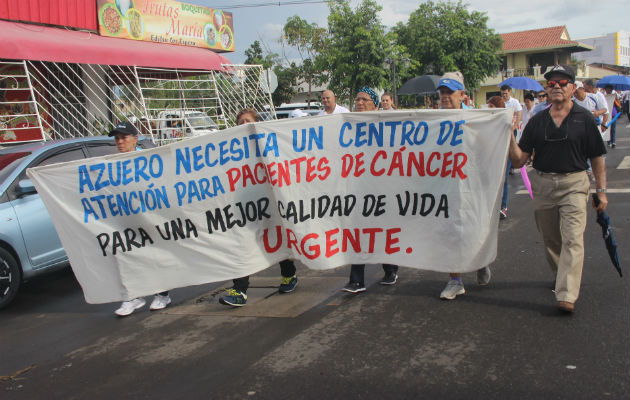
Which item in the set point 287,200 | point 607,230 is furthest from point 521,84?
point 287,200

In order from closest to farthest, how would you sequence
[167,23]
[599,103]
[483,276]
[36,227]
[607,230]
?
1. [607,230]
2. [483,276]
3. [36,227]
4. [599,103]
5. [167,23]

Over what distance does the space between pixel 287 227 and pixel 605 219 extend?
2.62 meters

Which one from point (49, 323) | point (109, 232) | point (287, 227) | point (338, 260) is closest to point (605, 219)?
point (338, 260)

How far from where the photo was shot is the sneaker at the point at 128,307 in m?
5.50

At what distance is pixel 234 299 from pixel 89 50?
30.5 feet

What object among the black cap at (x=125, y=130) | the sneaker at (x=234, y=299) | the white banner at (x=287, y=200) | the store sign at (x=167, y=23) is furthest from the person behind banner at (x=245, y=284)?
the store sign at (x=167, y=23)

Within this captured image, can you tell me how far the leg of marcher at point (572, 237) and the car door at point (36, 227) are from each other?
5.19 m

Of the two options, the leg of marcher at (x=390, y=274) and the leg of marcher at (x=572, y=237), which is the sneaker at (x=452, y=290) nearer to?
the leg of marcher at (x=390, y=274)

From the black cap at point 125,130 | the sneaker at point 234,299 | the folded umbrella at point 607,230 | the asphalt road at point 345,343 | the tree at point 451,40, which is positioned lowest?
the asphalt road at point 345,343

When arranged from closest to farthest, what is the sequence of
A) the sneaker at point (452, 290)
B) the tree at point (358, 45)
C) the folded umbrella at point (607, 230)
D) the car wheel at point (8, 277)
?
the folded umbrella at point (607, 230), the sneaker at point (452, 290), the car wheel at point (8, 277), the tree at point (358, 45)

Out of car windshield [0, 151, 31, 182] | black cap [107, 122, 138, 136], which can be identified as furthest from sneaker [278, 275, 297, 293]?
car windshield [0, 151, 31, 182]

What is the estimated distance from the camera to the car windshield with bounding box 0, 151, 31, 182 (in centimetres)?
624

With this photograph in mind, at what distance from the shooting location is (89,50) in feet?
41.2

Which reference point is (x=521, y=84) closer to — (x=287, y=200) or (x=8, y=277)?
(x=287, y=200)
